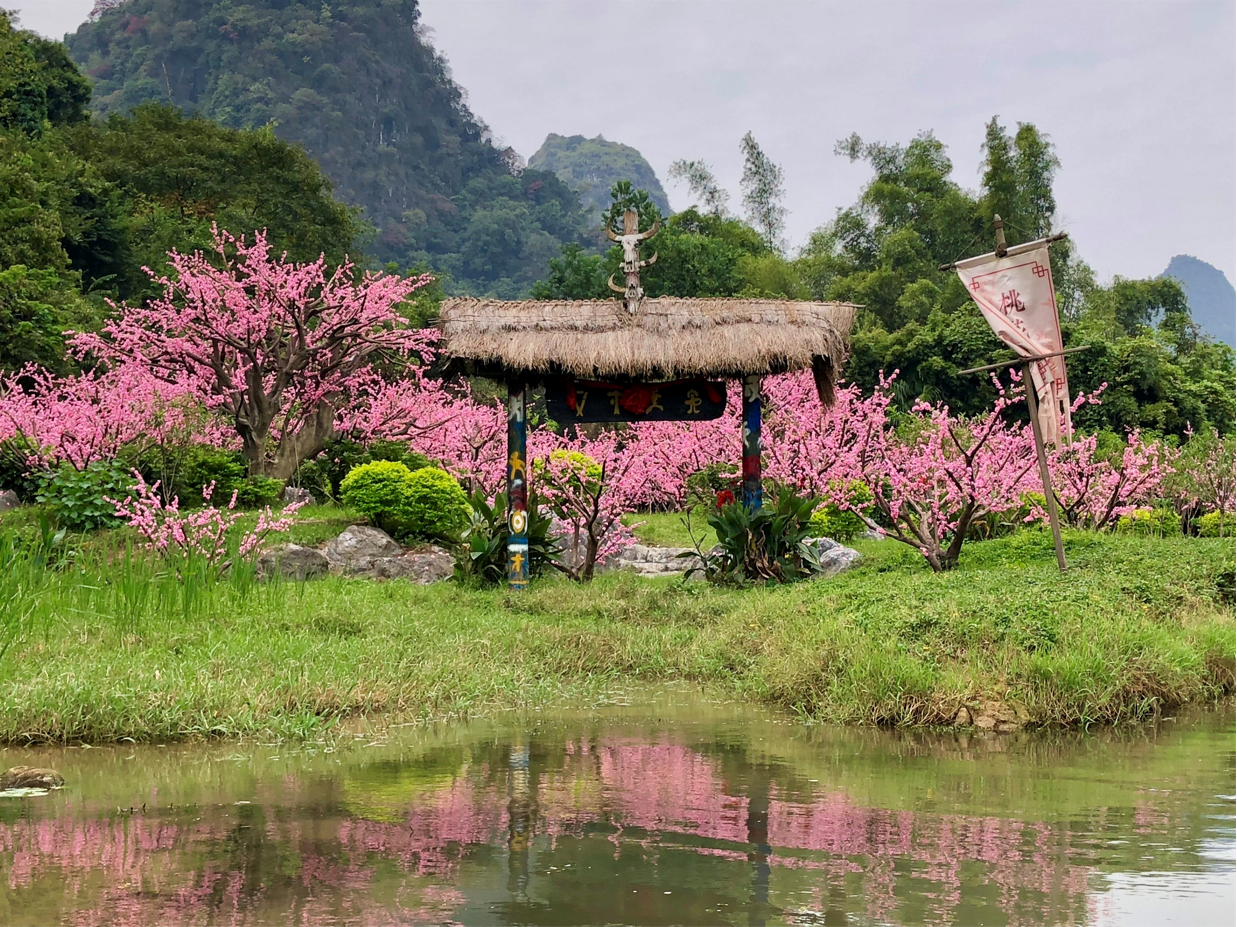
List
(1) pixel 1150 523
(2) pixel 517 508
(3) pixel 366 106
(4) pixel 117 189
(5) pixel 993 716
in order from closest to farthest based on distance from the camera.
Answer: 1. (5) pixel 993 716
2. (2) pixel 517 508
3. (1) pixel 1150 523
4. (4) pixel 117 189
5. (3) pixel 366 106

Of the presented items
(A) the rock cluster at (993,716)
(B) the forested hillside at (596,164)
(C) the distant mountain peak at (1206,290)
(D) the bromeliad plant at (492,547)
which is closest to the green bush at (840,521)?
(D) the bromeliad plant at (492,547)

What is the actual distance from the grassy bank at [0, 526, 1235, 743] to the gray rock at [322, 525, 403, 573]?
2.79 metres

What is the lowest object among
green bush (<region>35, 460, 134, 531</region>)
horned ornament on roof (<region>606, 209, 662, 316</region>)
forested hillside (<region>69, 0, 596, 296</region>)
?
green bush (<region>35, 460, 134, 531</region>)

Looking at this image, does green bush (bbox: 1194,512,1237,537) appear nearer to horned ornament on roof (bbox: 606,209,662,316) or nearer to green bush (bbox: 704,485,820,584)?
green bush (bbox: 704,485,820,584)

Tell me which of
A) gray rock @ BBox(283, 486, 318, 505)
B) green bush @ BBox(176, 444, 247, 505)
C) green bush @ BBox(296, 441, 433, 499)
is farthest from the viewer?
green bush @ BBox(296, 441, 433, 499)

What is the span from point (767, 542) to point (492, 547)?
2.94 metres

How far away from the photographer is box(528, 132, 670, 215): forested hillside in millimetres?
113562

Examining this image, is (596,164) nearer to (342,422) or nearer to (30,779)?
(342,422)

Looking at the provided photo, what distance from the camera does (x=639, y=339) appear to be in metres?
12.3

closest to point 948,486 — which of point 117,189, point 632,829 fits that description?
point 632,829

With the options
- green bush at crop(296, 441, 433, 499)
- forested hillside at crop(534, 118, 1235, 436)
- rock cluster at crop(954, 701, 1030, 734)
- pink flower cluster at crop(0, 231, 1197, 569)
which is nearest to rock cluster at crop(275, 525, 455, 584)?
pink flower cluster at crop(0, 231, 1197, 569)

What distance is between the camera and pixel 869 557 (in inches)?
560

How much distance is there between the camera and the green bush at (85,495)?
1305 cm

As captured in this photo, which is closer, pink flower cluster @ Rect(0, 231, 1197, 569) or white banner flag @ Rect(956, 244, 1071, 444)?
white banner flag @ Rect(956, 244, 1071, 444)
